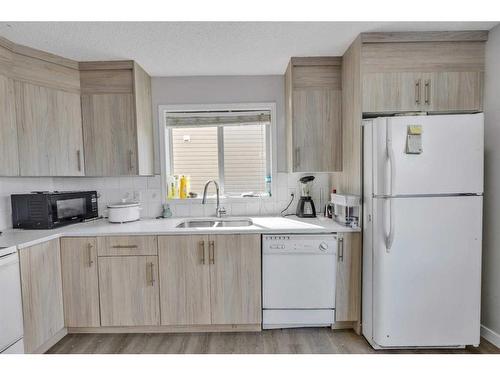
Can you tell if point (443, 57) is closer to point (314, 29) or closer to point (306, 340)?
point (314, 29)

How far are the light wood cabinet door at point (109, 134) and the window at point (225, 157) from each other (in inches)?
19.9

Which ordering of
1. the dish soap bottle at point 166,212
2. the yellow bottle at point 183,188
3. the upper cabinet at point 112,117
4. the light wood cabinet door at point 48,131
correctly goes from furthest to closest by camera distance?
the yellow bottle at point 183,188 < the dish soap bottle at point 166,212 < the upper cabinet at point 112,117 < the light wood cabinet door at point 48,131

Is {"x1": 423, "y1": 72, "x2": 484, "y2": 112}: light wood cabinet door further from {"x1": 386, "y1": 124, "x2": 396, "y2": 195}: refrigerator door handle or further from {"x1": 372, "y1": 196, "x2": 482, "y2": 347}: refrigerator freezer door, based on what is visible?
{"x1": 372, "y1": 196, "x2": 482, "y2": 347}: refrigerator freezer door

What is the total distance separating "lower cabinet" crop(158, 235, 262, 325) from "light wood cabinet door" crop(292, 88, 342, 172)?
0.89m

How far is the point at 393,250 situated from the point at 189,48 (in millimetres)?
2138

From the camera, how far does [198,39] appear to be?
195cm

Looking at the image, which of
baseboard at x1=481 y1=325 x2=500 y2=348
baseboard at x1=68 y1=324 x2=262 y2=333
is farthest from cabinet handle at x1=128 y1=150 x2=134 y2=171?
baseboard at x1=481 y1=325 x2=500 y2=348

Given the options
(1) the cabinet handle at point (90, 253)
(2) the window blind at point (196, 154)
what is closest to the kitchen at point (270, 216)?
(1) the cabinet handle at point (90, 253)

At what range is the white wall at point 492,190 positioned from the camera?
1.88 meters

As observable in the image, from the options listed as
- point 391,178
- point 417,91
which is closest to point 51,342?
point 391,178

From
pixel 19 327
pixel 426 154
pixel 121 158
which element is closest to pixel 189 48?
pixel 121 158

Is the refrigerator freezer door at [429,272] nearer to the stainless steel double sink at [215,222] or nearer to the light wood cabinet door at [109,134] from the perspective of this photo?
the stainless steel double sink at [215,222]

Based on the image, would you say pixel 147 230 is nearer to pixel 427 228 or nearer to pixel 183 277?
pixel 183 277

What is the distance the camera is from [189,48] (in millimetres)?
2078
